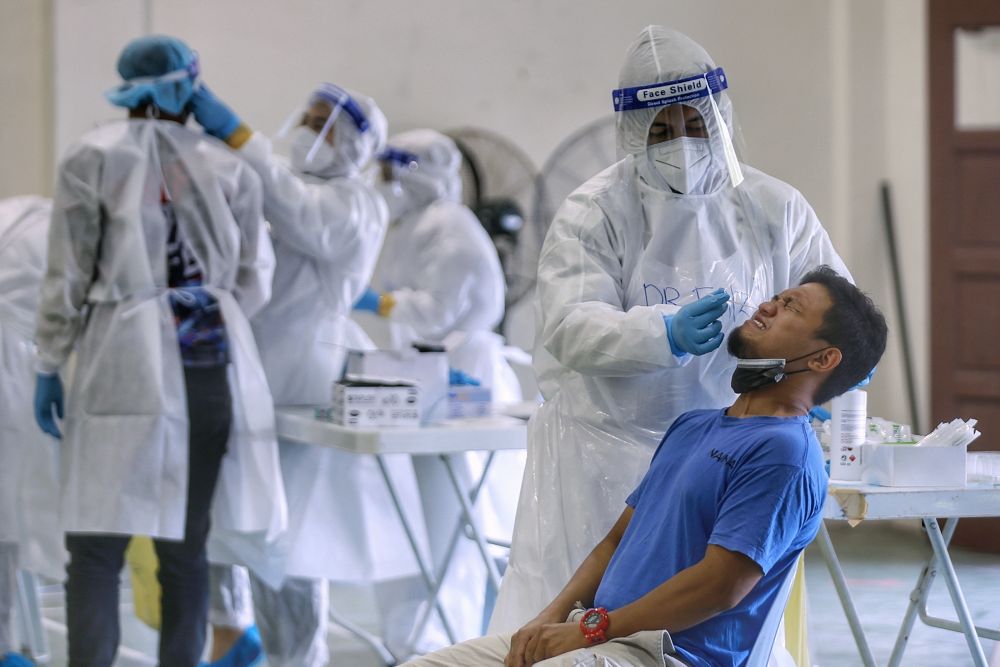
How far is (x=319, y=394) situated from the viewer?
366 cm

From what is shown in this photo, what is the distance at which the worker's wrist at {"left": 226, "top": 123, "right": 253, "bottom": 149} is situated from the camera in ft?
11.0

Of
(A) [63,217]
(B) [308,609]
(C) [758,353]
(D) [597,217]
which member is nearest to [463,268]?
(B) [308,609]

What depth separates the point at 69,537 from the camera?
9.93ft

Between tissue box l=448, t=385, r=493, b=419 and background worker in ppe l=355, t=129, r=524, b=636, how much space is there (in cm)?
79

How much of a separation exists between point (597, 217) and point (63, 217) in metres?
A: 1.39

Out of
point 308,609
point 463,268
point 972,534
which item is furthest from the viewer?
point 972,534

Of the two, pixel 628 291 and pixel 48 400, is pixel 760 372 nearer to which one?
pixel 628 291

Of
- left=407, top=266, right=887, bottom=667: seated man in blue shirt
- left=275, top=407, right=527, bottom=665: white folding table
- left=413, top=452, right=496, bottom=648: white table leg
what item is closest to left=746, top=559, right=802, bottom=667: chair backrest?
left=407, top=266, right=887, bottom=667: seated man in blue shirt

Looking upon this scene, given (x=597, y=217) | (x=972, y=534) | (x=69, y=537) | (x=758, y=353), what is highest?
(x=597, y=217)

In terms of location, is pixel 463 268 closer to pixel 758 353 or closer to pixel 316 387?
pixel 316 387

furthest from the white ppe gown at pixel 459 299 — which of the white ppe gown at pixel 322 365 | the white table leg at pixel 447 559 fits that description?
the white ppe gown at pixel 322 365

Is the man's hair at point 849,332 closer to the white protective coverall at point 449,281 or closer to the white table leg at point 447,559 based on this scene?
the white table leg at point 447,559

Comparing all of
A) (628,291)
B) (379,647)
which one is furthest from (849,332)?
(379,647)

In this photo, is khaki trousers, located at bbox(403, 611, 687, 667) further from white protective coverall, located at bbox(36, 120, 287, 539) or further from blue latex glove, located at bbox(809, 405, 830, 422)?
white protective coverall, located at bbox(36, 120, 287, 539)
